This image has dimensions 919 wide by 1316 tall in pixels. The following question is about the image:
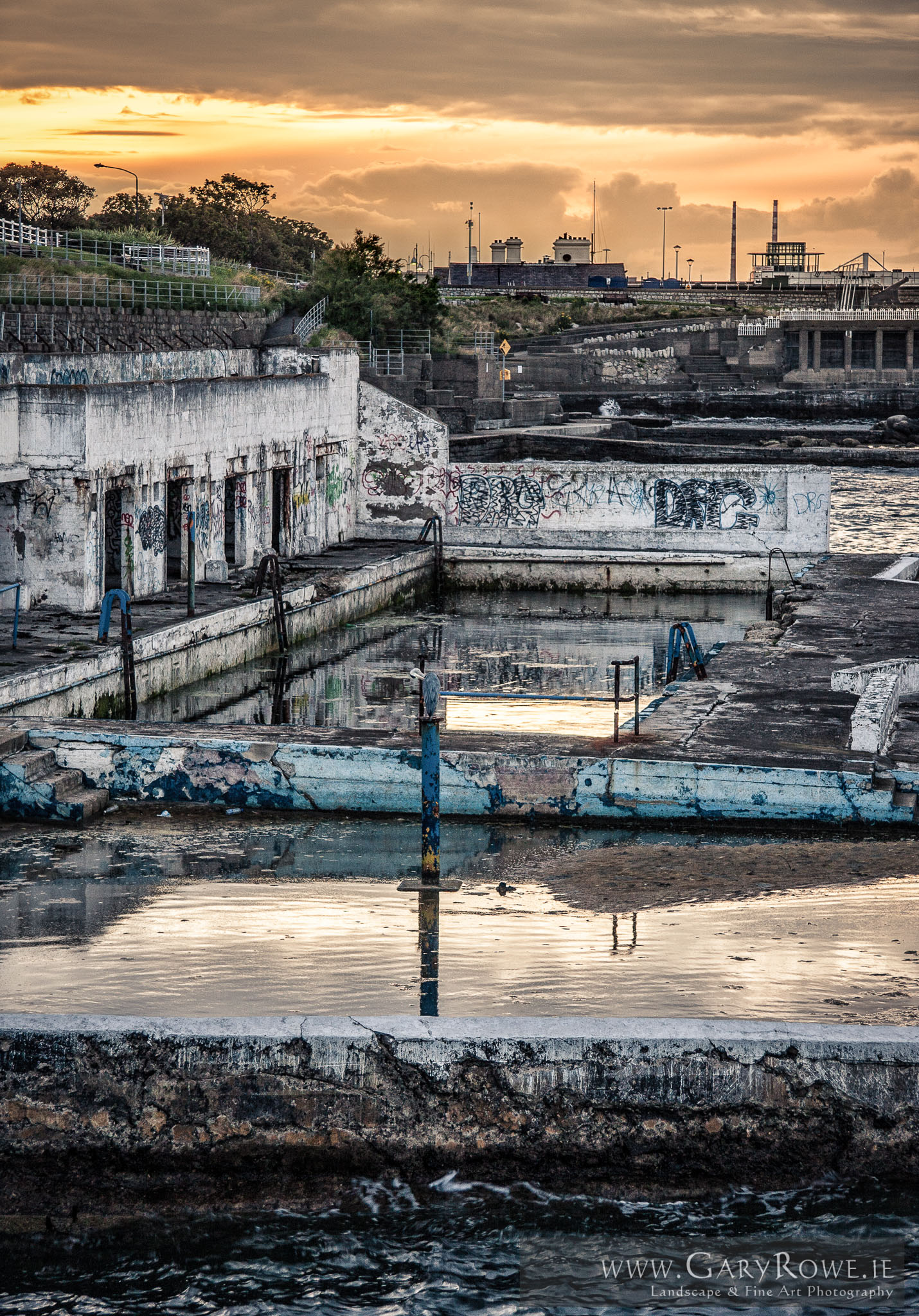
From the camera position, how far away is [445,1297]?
23.6 feet

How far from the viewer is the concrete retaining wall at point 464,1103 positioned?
8.09 meters

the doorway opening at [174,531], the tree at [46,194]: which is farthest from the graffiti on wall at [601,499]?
the tree at [46,194]

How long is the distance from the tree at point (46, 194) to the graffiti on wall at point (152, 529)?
195 feet

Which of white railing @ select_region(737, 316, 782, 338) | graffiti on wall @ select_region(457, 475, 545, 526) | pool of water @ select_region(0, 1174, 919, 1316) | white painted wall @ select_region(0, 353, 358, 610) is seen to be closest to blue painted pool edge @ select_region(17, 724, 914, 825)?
pool of water @ select_region(0, 1174, 919, 1316)

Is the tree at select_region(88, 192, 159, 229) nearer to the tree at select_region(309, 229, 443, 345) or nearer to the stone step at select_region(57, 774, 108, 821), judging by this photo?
the tree at select_region(309, 229, 443, 345)

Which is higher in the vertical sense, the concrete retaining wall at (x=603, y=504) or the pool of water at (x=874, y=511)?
the concrete retaining wall at (x=603, y=504)

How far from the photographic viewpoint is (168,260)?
58844mm

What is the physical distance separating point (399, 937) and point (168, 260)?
51.8 metres

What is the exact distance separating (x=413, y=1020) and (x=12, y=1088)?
6.93 feet

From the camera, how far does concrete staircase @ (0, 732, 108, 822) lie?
14.3 metres

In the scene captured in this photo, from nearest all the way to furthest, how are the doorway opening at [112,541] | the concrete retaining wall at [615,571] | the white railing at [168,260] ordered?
1. the doorway opening at [112,541]
2. the concrete retaining wall at [615,571]
3. the white railing at [168,260]

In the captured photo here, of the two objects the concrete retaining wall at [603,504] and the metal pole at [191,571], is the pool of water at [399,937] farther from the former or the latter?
the concrete retaining wall at [603,504]

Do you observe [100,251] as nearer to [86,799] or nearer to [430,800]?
[86,799]

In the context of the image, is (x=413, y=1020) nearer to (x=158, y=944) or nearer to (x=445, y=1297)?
(x=445, y=1297)
